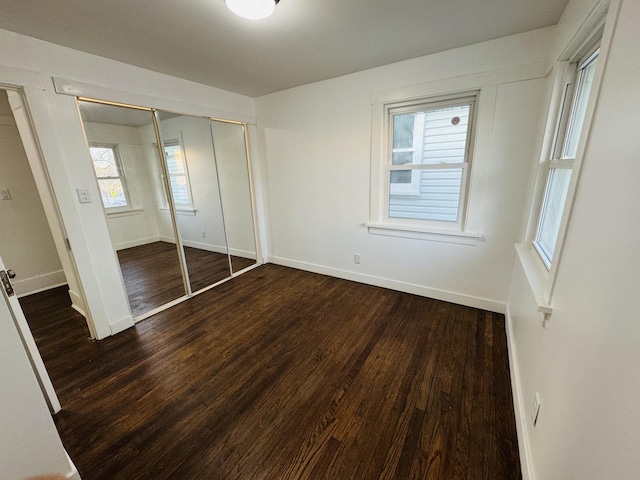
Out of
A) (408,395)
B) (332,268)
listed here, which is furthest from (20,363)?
(332,268)

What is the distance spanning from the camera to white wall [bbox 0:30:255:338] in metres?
1.78

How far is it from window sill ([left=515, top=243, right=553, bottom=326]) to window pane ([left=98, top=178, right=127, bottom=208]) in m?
3.25

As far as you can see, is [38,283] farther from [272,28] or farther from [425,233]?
[425,233]

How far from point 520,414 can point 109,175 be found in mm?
3741

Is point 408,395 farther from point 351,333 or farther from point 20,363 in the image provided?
point 20,363

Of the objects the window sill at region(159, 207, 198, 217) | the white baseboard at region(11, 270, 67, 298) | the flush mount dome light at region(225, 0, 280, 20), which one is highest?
the flush mount dome light at region(225, 0, 280, 20)

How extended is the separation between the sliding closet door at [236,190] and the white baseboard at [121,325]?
1.43 metres

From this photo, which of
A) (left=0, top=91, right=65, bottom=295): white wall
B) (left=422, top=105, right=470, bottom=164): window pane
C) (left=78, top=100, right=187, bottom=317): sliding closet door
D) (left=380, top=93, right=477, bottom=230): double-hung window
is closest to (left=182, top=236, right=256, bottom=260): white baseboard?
(left=78, top=100, right=187, bottom=317): sliding closet door

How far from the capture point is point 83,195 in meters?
2.10

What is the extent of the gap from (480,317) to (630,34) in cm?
226

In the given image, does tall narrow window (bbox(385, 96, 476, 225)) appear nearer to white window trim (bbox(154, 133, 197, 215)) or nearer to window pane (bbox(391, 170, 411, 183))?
window pane (bbox(391, 170, 411, 183))

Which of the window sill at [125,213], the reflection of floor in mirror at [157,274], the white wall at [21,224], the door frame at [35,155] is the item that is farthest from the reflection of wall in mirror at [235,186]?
the white wall at [21,224]

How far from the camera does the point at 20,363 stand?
98 centimetres

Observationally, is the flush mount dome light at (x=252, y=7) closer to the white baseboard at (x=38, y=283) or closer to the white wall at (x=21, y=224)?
the white wall at (x=21, y=224)
